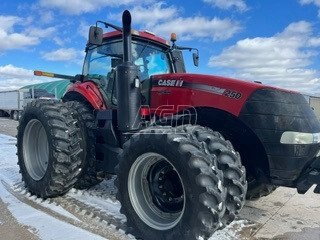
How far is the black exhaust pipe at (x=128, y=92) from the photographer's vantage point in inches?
169

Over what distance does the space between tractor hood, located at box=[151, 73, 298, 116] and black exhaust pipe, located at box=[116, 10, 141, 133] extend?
352 millimetres

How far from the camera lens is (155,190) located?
12.4 ft

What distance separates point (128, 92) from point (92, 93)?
1.21 m

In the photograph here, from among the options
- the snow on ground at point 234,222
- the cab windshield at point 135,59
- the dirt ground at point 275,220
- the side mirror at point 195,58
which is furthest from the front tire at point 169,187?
Answer: the side mirror at point 195,58

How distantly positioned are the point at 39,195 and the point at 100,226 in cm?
144

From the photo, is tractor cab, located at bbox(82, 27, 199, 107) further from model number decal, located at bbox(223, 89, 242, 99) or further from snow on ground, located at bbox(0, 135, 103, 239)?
snow on ground, located at bbox(0, 135, 103, 239)

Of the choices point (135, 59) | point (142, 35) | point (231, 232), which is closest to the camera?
point (231, 232)

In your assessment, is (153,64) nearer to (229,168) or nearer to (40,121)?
(40,121)

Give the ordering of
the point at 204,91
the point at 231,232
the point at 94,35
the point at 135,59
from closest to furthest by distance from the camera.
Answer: the point at 231,232, the point at 204,91, the point at 94,35, the point at 135,59

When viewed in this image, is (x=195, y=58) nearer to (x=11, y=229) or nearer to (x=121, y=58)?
(x=121, y=58)

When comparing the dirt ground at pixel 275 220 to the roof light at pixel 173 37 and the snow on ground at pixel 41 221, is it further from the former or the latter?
the roof light at pixel 173 37

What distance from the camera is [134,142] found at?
11.8 feet

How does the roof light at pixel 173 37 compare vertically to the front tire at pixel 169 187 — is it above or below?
above

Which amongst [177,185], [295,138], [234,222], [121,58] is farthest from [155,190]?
[121,58]
